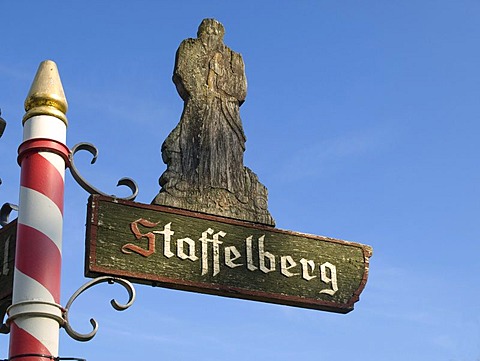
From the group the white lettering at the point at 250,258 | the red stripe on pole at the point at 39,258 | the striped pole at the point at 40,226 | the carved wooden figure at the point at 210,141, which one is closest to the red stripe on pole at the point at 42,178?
the striped pole at the point at 40,226

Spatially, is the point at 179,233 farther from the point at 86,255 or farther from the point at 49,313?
the point at 49,313

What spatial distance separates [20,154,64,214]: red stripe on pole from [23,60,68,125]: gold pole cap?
0.22m

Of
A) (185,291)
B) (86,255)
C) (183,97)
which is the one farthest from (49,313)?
(183,97)

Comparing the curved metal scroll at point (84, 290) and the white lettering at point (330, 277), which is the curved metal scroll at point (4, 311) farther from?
the white lettering at point (330, 277)

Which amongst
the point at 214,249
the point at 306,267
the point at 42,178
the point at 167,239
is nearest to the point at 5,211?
the point at 42,178

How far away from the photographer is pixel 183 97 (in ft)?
15.9

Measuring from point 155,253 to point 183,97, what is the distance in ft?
3.24

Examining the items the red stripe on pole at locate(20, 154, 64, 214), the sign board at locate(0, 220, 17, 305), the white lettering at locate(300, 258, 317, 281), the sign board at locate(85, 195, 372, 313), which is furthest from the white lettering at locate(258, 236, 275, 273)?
the sign board at locate(0, 220, 17, 305)

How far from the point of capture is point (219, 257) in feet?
14.1

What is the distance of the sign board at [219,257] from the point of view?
13.6ft

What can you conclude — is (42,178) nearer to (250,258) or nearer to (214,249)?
(214,249)

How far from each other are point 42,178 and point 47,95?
394mm

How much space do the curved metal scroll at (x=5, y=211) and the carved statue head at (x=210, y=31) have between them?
1.42m

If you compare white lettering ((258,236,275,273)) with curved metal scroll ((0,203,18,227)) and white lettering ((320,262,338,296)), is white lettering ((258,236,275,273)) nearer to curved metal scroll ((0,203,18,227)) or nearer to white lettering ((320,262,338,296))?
white lettering ((320,262,338,296))
